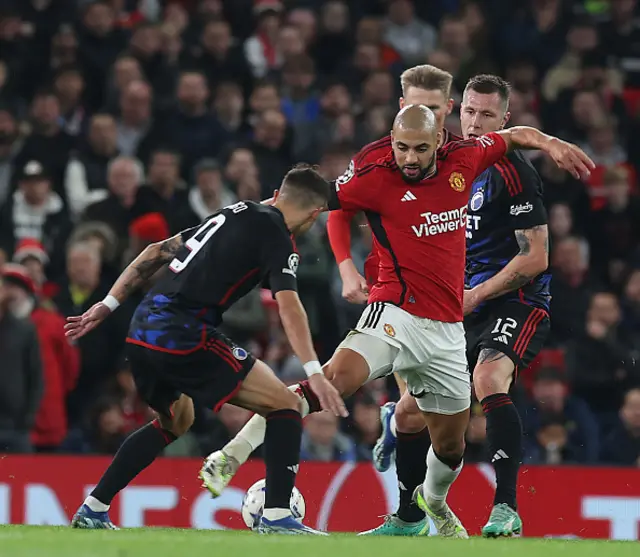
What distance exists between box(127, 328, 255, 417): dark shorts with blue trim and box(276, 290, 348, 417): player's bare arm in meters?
0.49

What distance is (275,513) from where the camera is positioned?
7.45 m

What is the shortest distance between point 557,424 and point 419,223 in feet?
14.1

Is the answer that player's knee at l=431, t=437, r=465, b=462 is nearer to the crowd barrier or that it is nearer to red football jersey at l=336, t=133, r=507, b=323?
red football jersey at l=336, t=133, r=507, b=323

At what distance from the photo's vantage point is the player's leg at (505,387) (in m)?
8.16

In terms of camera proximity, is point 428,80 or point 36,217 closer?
point 428,80

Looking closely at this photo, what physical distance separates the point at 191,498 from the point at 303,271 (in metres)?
2.70

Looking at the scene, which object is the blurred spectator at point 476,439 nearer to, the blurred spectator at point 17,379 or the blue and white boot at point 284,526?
the blurred spectator at point 17,379

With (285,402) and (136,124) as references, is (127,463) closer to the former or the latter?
(285,402)

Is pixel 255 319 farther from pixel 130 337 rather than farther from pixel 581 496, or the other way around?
pixel 130 337

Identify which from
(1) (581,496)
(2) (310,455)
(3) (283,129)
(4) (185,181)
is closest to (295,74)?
(3) (283,129)

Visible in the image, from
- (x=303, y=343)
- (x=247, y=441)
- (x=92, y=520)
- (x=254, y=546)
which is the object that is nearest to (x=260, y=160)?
(x=247, y=441)

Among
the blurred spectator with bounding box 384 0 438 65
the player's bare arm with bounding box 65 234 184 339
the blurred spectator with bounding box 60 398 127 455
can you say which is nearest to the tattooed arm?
the player's bare arm with bounding box 65 234 184 339

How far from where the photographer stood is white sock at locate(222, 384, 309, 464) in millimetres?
8172

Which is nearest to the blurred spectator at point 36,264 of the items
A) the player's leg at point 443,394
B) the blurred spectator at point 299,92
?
the blurred spectator at point 299,92
